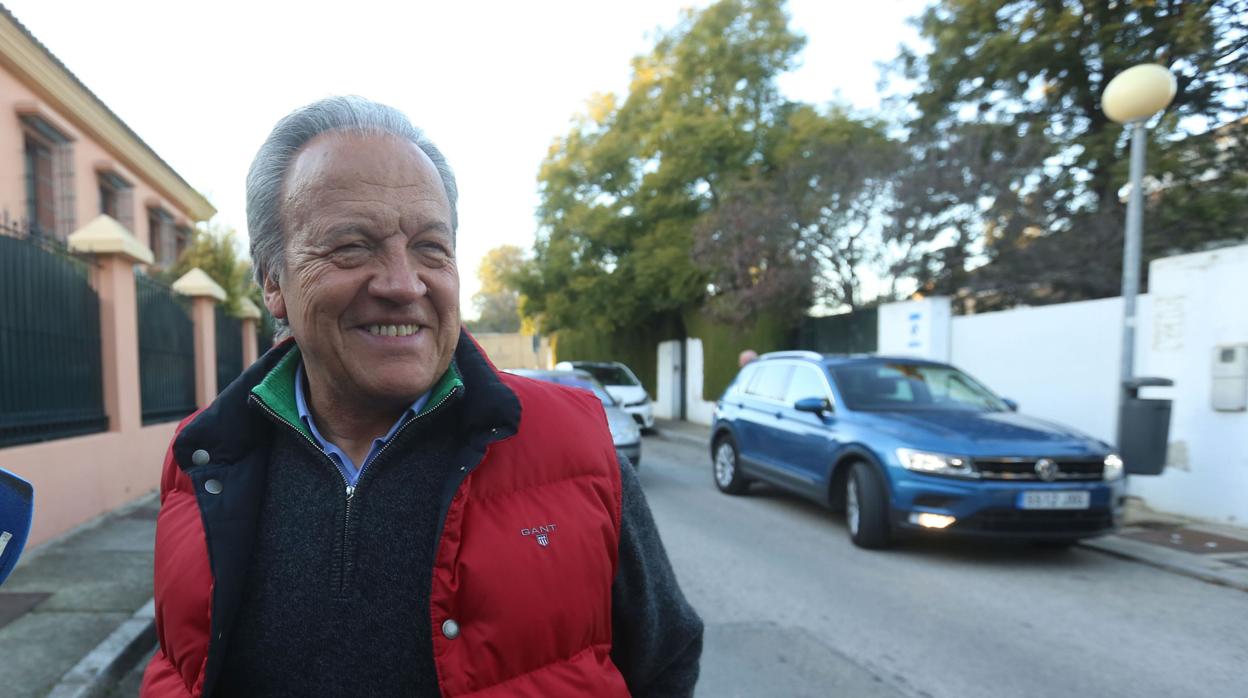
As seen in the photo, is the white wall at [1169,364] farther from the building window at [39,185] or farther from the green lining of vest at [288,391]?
the building window at [39,185]

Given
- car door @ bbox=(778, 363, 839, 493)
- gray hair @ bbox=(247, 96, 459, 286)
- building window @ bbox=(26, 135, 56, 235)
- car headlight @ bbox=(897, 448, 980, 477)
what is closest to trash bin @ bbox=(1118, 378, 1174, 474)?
car headlight @ bbox=(897, 448, 980, 477)

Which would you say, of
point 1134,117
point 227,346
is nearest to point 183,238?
point 227,346

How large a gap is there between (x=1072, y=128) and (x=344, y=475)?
13991 millimetres

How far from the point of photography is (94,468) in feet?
22.1

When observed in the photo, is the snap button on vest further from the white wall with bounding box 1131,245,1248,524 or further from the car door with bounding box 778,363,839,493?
the white wall with bounding box 1131,245,1248,524

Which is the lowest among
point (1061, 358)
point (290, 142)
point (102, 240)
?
point (1061, 358)

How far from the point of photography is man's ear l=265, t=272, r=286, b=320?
159 cm

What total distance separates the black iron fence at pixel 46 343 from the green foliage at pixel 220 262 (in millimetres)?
6042

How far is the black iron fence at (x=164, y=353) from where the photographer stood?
8219 millimetres

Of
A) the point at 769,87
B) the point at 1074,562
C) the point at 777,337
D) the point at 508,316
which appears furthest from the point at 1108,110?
the point at 508,316

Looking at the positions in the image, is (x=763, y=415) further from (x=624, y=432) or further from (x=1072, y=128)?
(x=1072, y=128)

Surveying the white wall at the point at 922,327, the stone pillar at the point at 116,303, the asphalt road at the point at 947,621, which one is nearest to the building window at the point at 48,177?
the stone pillar at the point at 116,303

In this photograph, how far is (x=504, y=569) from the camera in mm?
1309

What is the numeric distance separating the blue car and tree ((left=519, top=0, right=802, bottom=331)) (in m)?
8.27
